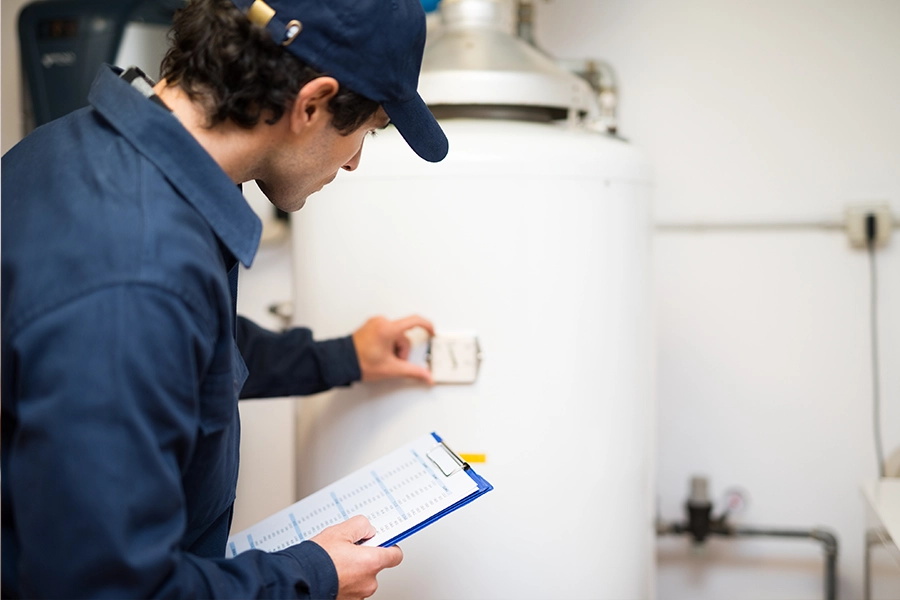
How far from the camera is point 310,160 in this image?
2.38 ft

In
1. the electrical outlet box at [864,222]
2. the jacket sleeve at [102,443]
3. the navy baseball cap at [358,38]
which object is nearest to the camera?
the jacket sleeve at [102,443]

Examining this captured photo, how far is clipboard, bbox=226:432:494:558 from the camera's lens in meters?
0.75

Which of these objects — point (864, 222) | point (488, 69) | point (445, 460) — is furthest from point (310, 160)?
point (864, 222)

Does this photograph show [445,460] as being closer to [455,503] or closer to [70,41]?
[455,503]

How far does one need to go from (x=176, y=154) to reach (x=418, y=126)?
225 mm

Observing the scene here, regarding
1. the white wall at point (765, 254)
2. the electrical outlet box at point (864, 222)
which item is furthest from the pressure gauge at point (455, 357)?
the electrical outlet box at point (864, 222)

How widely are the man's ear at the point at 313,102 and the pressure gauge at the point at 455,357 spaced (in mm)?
412

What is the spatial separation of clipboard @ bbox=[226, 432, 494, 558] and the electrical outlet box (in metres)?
0.96

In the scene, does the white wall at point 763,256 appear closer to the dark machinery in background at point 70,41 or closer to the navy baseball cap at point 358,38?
the dark machinery in background at point 70,41

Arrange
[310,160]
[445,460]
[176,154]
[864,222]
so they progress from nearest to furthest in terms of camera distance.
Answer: [176,154] < [310,160] < [445,460] < [864,222]

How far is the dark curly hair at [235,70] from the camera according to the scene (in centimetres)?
64

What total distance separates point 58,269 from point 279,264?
1.15m

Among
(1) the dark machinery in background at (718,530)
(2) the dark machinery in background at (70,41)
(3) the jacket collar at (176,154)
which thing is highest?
→ (2) the dark machinery in background at (70,41)

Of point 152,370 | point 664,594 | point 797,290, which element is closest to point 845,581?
point 664,594
